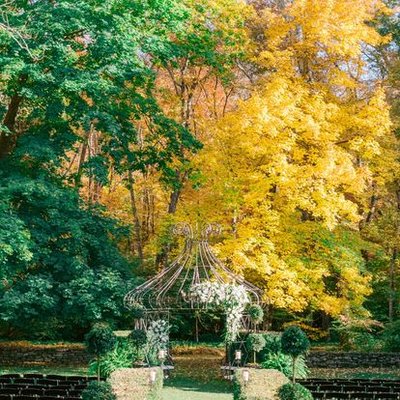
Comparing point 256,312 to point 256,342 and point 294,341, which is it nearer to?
point 256,342

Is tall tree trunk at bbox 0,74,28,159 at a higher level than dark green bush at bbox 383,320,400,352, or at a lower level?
higher

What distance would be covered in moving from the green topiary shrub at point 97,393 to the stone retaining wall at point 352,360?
44.6 ft

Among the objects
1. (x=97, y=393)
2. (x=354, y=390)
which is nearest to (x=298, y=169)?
(x=354, y=390)

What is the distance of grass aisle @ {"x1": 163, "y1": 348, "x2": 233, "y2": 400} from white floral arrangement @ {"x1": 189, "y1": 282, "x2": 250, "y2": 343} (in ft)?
5.38

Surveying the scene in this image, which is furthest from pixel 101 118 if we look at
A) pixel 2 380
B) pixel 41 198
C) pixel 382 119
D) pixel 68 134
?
pixel 382 119

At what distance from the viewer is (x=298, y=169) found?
19703mm

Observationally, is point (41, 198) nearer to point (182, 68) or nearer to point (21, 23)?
point (21, 23)

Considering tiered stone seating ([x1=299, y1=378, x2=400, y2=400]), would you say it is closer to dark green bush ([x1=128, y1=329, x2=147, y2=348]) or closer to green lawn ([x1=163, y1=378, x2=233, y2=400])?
green lawn ([x1=163, y1=378, x2=233, y2=400])

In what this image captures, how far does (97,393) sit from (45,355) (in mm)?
14283

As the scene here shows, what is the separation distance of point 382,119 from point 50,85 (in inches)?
406

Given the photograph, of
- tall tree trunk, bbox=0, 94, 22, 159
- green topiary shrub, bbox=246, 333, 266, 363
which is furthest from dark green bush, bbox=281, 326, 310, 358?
tall tree trunk, bbox=0, 94, 22, 159

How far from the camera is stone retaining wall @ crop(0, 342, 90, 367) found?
2344cm

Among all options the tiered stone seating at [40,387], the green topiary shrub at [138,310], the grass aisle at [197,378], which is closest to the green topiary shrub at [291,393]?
the tiered stone seating at [40,387]

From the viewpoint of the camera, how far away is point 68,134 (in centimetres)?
1923
